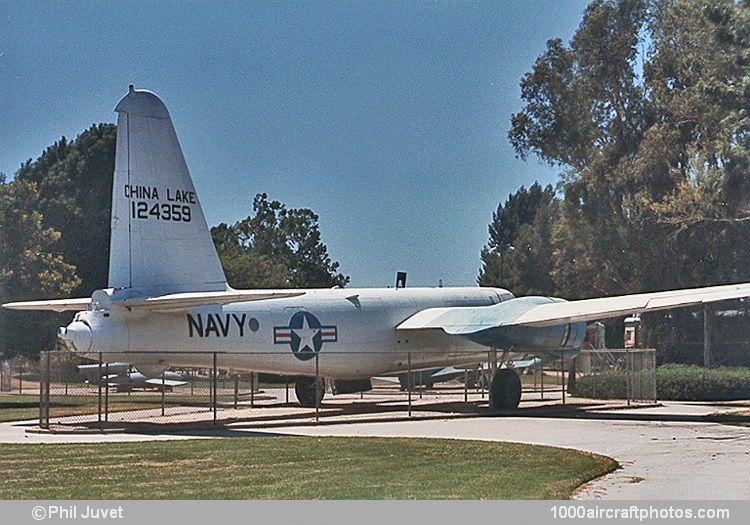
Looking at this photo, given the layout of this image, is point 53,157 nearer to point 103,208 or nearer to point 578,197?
point 103,208

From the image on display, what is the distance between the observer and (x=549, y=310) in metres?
30.3

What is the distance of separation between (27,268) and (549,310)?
14.7m

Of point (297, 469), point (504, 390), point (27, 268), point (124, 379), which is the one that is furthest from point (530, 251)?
point (297, 469)

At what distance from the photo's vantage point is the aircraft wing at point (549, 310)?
2747 cm

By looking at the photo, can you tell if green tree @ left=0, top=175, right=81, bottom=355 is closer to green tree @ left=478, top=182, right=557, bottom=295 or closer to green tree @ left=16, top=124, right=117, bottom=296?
green tree @ left=16, top=124, right=117, bottom=296

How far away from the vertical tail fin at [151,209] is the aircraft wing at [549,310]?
7568mm

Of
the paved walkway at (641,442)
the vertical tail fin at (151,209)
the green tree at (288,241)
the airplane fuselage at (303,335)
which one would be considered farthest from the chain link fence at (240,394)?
the green tree at (288,241)

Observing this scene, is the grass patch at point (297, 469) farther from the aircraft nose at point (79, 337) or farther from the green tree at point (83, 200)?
the green tree at point (83, 200)

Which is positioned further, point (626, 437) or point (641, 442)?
point (626, 437)

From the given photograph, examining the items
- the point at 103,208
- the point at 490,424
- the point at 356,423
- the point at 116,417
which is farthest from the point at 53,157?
the point at 490,424

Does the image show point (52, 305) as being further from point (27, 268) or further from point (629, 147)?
point (629, 147)

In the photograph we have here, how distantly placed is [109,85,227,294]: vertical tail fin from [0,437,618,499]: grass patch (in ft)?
17.0

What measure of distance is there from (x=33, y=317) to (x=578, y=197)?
23924 mm

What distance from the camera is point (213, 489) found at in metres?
14.7
